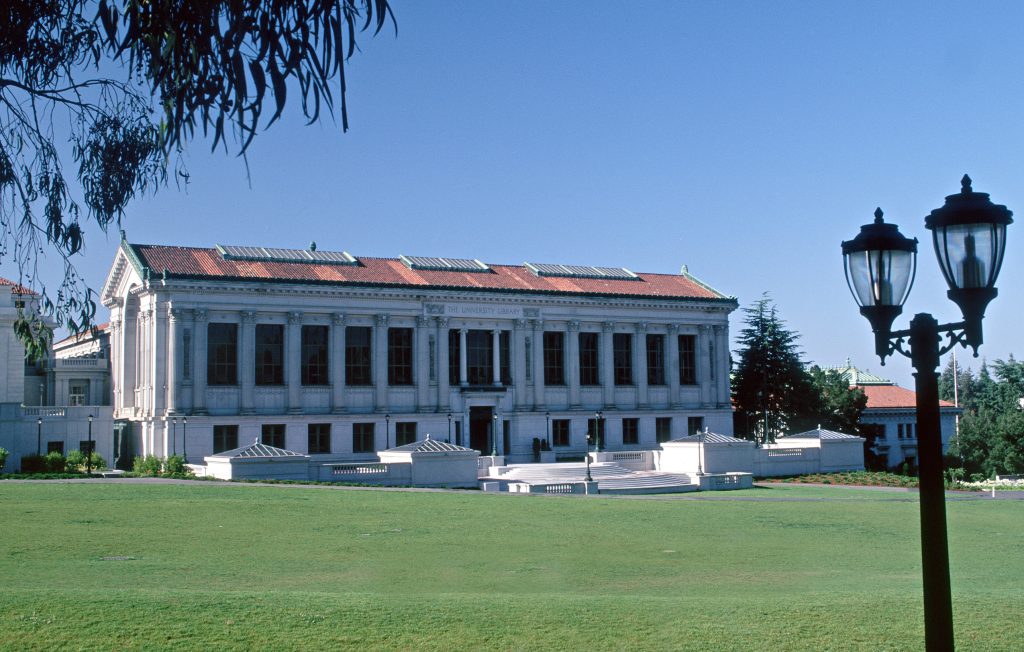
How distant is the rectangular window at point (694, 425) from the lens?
7288 cm

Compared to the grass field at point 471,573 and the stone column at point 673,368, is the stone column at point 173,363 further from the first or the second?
the stone column at point 673,368

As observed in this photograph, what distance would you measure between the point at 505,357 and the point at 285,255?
1508cm

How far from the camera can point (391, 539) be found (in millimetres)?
24828

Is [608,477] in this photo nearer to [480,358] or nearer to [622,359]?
[480,358]

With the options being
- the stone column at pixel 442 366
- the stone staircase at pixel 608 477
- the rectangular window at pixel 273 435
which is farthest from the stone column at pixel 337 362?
the stone staircase at pixel 608 477

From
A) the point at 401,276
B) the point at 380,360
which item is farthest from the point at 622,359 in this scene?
the point at 380,360

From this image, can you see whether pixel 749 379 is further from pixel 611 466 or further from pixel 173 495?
pixel 173 495

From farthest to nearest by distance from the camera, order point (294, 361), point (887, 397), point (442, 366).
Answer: point (887, 397)
point (442, 366)
point (294, 361)

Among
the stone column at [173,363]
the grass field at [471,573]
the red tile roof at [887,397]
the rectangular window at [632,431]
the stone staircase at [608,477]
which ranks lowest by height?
the stone staircase at [608,477]

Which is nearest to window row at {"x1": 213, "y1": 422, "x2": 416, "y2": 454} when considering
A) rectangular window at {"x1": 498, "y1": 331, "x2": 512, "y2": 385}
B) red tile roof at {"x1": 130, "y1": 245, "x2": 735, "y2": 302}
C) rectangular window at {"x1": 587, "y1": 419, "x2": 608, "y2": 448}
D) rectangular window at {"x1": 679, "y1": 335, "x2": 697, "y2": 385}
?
rectangular window at {"x1": 498, "y1": 331, "x2": 512, "y2": 385}

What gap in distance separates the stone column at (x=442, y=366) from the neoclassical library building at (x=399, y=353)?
87mm

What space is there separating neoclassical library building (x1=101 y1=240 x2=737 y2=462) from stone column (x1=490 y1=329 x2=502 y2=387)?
13 cm

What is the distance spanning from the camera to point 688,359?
242ft

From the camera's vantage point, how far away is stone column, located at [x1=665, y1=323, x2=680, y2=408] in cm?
7225
